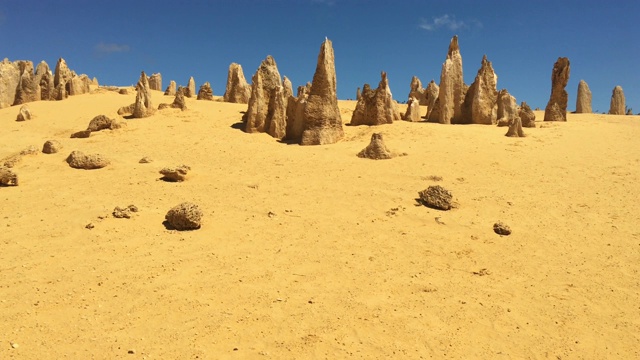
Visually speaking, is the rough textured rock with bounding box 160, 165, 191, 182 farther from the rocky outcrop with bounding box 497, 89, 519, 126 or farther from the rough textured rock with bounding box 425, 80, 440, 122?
the rocky outcrop with bounding box 497, 89, 519, 126

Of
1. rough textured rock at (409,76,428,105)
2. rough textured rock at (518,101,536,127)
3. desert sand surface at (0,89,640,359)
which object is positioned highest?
rough textured rock at (409,76,428,105)

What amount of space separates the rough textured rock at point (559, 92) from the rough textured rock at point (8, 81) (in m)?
26.4

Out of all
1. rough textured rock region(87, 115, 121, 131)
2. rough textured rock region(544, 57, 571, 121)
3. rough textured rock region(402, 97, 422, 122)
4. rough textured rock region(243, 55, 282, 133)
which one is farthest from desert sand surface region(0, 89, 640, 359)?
rough textured rock region(544, 57, 571, 121)

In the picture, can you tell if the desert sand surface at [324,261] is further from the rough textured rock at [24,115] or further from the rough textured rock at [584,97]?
the rough textured rock at [584,97]

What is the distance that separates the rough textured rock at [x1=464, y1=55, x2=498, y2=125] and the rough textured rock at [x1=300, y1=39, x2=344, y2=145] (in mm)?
6847

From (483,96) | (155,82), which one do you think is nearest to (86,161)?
(483,96)

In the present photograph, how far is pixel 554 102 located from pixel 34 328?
22.2 metres

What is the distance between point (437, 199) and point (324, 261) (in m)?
3.15

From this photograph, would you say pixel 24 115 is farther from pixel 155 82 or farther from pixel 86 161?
pixel 155 82

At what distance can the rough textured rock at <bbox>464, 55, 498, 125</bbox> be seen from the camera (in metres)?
17.8

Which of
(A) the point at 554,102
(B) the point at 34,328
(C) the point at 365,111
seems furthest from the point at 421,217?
(A) the point at 554,102

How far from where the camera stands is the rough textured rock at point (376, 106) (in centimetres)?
1596

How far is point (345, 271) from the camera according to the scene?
612 centimetres

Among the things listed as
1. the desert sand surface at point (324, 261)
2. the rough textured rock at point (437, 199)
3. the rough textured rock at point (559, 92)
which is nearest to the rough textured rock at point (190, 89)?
the desert sand surface at point (324, 261)
